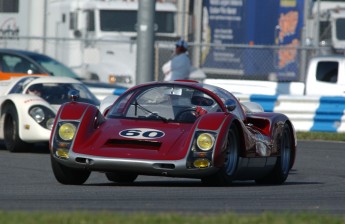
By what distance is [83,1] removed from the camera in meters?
27.0

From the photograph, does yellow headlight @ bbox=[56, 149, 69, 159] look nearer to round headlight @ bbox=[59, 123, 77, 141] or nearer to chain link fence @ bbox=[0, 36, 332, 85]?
round headlight @ bbox=[59, 123, 77, 141]

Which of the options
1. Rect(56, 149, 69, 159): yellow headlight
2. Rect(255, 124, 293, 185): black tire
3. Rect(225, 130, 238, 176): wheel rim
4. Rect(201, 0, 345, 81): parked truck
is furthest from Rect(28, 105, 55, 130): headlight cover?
Rect(201, 0, 345, 81): parked truck

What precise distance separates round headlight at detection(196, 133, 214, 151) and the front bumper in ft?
0.65

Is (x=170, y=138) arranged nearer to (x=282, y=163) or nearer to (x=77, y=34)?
(x=282, y=163)

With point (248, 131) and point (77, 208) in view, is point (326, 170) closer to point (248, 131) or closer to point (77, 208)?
point (248, 131)

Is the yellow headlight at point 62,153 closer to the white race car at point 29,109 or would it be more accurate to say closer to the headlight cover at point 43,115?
the white race car at point 29,109

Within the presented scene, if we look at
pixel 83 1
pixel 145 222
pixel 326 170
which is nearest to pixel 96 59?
pixel 83 1

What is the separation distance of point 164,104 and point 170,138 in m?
0.92

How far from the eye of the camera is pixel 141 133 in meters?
10.4

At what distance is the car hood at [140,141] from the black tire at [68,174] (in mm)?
309

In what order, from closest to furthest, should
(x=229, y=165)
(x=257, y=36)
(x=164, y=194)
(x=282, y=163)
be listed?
(x=164, y=194) → (x=229, y=165) → (x=282, y=163) → (x=257, y=36)

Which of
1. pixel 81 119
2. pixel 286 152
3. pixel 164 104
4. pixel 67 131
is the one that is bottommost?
pixel 286 152

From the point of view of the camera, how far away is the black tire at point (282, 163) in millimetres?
11758

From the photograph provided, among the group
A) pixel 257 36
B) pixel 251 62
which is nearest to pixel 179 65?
pixel 251 62
